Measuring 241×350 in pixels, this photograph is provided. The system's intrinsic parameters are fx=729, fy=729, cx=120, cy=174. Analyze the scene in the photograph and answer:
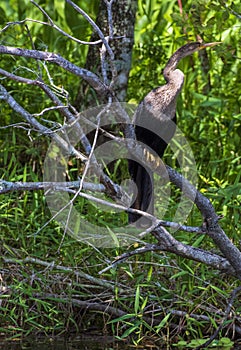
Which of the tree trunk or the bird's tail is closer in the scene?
the bird's tail

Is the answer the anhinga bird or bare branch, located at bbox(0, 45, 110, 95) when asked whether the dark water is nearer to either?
the anhinga bird

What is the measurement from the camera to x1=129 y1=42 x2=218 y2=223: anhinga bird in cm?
385

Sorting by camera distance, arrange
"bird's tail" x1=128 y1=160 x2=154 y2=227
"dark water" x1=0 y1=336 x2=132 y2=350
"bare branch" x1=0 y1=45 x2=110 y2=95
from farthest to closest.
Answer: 1. "bird's tail" x1=128 y1=160 x2=154 y2=227
2. "dark water" x1=0 y1=336 x2=132 y2=350
3. "bare branch" x1=0 y1=45 x2=110 y2=95

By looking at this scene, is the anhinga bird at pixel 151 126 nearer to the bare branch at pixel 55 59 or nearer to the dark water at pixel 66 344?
the dark water at pixel 66 344

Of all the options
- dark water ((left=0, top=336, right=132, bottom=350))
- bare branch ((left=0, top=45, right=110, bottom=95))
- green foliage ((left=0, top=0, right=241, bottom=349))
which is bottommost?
dark water ((left=0, top=336, right=132, bottom=350))

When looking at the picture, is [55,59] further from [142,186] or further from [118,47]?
[118,47]

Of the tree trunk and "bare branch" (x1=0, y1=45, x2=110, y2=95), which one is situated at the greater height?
"bare branch" (x1=0, y1=45, x2=110, y2=95)

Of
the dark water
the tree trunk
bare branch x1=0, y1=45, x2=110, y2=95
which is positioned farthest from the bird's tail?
the tree trunk

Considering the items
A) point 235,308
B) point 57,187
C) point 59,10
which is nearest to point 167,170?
point 57,187

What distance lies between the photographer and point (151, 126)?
12.7 ft

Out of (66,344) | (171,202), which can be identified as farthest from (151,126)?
(66,344)

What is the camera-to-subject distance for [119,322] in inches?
157

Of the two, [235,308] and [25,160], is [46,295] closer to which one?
[235,308]

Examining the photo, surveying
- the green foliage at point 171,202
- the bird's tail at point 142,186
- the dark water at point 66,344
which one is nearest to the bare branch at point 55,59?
the green foliage at point 171,202
